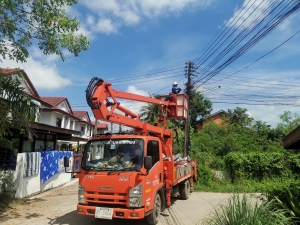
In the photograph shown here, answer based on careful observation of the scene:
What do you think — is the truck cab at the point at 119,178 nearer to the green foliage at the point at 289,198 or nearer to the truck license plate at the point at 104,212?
the truck license plate at the point at 104,212

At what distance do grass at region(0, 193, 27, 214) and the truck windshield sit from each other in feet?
11.8

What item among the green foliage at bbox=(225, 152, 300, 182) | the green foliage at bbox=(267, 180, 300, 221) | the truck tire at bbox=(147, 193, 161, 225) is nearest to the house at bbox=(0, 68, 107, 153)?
the truck tire at bbox=(147, 193, 161, 225)

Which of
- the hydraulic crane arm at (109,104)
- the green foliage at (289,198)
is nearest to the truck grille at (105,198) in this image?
the hydraulic crane arm at (109,104)

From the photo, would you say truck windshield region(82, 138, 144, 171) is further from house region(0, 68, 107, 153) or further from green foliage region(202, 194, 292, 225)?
green foliage region(202, 194, 292, 225)

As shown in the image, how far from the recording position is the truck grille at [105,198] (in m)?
5.84

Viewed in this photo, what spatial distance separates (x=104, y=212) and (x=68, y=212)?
2.93 meters

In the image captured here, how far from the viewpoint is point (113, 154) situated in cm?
645

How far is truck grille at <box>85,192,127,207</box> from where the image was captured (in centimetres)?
584

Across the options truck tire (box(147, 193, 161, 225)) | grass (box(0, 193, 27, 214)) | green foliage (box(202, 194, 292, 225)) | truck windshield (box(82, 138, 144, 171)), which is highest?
truck windshield (box(82, 138, 144, 171))

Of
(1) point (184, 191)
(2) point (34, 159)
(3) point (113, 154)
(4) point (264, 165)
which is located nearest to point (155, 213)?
(3) point (113, 154)

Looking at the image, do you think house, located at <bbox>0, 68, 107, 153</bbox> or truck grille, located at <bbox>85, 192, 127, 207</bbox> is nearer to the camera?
truck grille, located at <bbox>85, 192, 127, 207</bbox>

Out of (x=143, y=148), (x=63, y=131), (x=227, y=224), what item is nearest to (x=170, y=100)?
(x=143, y=148)

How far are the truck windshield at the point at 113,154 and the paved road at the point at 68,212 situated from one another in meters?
1.70

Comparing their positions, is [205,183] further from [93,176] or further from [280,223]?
[280,223]
